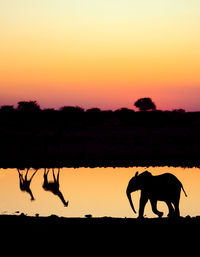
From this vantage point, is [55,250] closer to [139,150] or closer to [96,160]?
[96,160]

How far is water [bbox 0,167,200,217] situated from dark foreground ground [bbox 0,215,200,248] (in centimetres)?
354

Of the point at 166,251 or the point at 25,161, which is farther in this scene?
the point at 25,161

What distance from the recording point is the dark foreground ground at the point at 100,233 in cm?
937

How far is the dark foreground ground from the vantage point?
9.37 meters

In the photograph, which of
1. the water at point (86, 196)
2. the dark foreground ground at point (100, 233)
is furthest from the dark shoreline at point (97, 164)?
the dark foreground ground at point (100, 233)

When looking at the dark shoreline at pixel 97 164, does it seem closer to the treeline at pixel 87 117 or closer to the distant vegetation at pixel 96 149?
the distant vegetation at pixel 96 149

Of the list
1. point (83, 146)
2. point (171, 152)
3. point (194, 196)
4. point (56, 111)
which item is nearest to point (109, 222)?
point (194, 196)

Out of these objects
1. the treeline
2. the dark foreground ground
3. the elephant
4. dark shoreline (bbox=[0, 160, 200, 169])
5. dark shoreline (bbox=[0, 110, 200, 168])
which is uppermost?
the treeline

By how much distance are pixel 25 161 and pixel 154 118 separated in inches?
2192

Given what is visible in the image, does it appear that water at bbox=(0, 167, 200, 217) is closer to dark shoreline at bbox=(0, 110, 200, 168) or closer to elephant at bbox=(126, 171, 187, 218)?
elephant at bbox=(126, 171, 187, 218)

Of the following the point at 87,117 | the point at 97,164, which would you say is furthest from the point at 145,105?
the point at 97,164

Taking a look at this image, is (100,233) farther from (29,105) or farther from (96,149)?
(29,105)

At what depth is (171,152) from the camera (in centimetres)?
3803

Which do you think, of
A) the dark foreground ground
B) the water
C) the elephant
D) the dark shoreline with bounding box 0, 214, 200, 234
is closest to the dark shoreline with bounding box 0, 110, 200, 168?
the water
